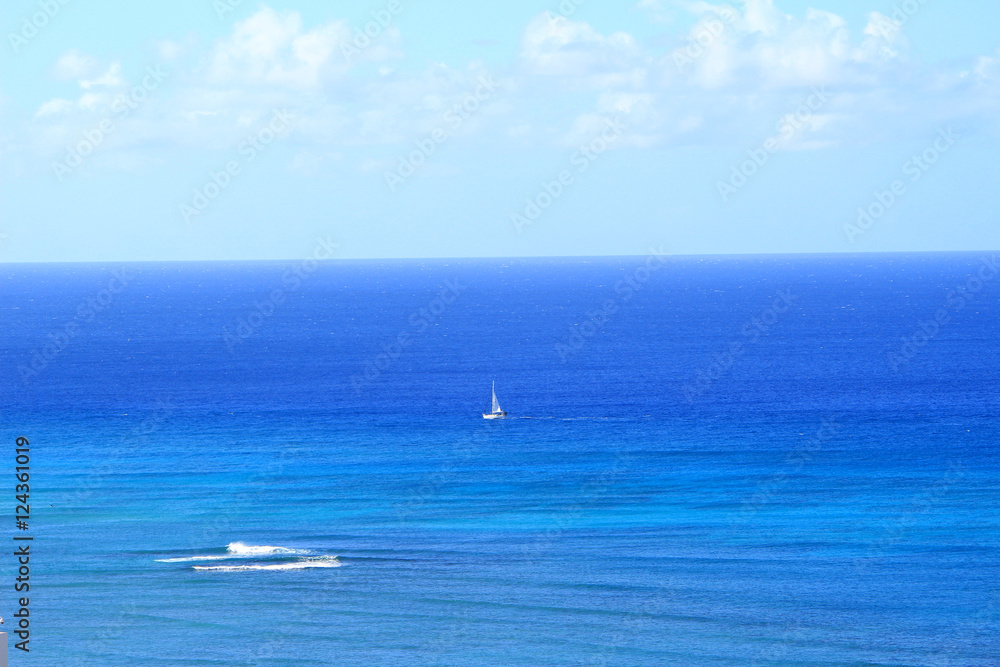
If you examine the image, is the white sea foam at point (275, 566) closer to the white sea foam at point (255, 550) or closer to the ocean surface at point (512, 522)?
the ocean surface at point (512, 522)

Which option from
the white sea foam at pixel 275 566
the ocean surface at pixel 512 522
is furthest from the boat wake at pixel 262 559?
the ocean surface at pixel 512 522

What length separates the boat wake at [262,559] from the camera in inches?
2771

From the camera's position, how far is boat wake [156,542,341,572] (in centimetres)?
7038

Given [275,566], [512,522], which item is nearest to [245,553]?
[275,566]

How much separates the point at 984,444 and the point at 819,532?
34.3m

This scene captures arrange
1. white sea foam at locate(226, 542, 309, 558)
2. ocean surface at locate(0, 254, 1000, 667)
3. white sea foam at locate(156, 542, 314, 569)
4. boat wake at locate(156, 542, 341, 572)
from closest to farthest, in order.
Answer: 1. ocean surface at locate(0, 254, 1000, 667)
2. boat wake at locate(156, 542, 341, 572)
3. white sea foam at locate(156, 542, 314, 569)
4. white sea foam at locate(226, 542, 309, 558)

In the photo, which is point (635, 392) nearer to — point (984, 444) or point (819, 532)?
point (984, 444)

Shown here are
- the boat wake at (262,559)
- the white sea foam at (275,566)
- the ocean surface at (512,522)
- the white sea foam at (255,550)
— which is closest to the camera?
the ocean surface at (512,522)

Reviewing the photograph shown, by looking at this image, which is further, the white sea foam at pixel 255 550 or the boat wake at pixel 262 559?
the white sea foam at pixel 255 550

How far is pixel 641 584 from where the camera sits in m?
67.4

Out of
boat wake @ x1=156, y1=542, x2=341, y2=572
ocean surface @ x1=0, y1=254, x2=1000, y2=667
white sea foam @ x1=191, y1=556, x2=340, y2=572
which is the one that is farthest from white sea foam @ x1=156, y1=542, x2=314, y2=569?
white sea foam @ x1=191, y1=556, x2=340, y2=572

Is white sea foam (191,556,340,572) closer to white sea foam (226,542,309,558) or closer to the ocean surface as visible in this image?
the ocean surface

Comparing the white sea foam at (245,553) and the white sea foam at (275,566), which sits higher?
the white sea foam at (245,553)

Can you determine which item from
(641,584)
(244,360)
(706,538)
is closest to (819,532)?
(706,538)
